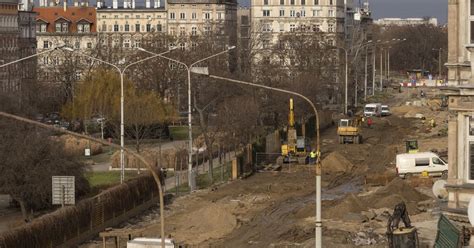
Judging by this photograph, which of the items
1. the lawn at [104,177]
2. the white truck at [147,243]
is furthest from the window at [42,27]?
the white truck at [147,243]

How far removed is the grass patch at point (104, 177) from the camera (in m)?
53.8

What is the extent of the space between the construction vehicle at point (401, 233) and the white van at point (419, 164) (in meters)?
22.8

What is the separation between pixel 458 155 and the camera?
2997 cm

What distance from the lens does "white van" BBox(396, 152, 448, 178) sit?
53.2 m

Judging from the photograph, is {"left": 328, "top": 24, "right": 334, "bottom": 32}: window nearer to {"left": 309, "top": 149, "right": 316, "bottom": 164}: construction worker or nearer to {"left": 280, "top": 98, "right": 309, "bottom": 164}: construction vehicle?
{"left": 280, "top": 98, "right": 309, "bottom": 164}: construction vehicle

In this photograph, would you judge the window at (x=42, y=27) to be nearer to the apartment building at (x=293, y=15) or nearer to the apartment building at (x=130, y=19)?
the apartment building at (x=130, y=19)

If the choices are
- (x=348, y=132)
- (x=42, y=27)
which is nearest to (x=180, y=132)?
(x=348, y=132)

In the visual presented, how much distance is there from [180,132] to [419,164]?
3561 centimetres

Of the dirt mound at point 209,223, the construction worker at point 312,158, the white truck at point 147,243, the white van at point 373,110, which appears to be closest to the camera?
the white truck at point 147,243

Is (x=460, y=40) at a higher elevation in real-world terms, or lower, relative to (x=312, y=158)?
higher

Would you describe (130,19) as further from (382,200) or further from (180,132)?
(382,200)

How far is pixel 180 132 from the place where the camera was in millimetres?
87125

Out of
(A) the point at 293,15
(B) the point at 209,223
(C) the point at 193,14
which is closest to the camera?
(B) the point at 209,223

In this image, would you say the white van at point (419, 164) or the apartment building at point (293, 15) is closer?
the white van at point (419, 164)
